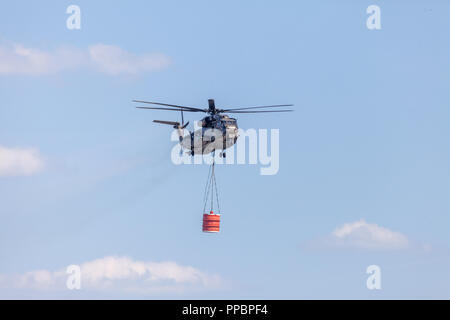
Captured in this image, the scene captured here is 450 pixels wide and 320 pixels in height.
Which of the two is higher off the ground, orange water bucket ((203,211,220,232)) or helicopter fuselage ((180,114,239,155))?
helicopter fuselage ((180,114,239,155))

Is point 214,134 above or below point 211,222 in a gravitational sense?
above

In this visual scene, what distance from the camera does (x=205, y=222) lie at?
94688 mm

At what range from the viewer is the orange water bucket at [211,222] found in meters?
94.4

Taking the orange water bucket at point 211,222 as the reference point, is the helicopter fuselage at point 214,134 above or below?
above

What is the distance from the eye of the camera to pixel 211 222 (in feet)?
311

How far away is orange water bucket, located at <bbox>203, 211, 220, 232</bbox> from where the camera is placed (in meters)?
94.4
